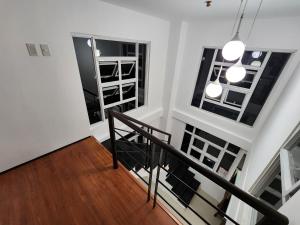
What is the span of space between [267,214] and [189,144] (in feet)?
13.9

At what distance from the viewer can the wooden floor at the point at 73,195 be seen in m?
1.44

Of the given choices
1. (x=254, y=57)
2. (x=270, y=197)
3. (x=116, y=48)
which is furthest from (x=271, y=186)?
(x=116, y=48)

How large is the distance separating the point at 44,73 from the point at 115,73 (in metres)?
1.36

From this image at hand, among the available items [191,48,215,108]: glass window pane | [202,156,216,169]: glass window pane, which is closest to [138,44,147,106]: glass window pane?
[191,48,215,108]: glass window pane

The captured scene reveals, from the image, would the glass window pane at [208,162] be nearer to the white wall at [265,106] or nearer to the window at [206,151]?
the window at [206,151]

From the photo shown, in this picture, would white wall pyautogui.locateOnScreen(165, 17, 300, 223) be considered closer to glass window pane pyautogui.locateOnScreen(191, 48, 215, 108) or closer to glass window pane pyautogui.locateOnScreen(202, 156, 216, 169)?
glass window pane pyautogui.locateOnScreen(191, 48, 215, 108)

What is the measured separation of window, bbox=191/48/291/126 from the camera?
2.71m

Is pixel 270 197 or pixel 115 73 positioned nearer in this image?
pixel 270 197

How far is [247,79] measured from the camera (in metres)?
3.13

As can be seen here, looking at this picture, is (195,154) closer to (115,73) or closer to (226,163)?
(226,163)

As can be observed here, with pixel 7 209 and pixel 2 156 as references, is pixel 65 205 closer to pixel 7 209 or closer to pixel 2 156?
pixel 7 209

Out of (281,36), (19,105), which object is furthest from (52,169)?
(281,36)

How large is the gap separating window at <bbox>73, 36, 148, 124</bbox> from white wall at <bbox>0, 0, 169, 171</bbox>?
1.42 feet

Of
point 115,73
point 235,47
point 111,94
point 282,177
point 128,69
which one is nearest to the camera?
point 235,47
